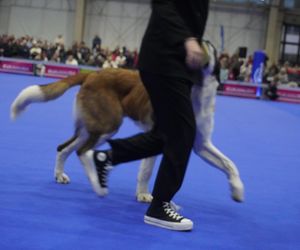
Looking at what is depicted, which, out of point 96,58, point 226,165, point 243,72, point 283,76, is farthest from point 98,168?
point 96,58

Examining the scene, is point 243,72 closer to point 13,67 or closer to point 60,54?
point 60,54

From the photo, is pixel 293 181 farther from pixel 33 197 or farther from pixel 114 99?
pixel 33 197

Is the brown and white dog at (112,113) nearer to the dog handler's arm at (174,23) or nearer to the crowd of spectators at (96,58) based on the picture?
the dog handler's arm at (174,23)

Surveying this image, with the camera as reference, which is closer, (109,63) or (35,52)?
(109,63)

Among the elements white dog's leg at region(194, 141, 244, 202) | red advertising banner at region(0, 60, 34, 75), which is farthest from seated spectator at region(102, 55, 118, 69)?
white dog's leg at region(194, 141, 244, 202)

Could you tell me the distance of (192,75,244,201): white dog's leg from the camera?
10.4ft

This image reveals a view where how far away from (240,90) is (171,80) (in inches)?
563

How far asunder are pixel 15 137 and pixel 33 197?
2.31 metres

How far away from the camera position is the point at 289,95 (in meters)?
16.6

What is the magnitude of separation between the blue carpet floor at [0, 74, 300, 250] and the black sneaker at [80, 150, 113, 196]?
0.18 metres

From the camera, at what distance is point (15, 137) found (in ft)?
18.5

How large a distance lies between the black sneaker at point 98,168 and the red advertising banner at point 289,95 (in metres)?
14.1

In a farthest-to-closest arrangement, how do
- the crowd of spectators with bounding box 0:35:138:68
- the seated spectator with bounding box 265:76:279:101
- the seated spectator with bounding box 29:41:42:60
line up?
the seated spectator with bounding box 29:41:42:60, the crowd of spectators with bounding box 0:35:138:68, the seated spectator with bounding box 265:76:279:101

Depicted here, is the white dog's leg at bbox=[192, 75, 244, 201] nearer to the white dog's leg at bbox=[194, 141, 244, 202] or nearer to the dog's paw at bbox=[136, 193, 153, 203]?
the white dog's leg at bbox=[194, 141, 244, 202]
